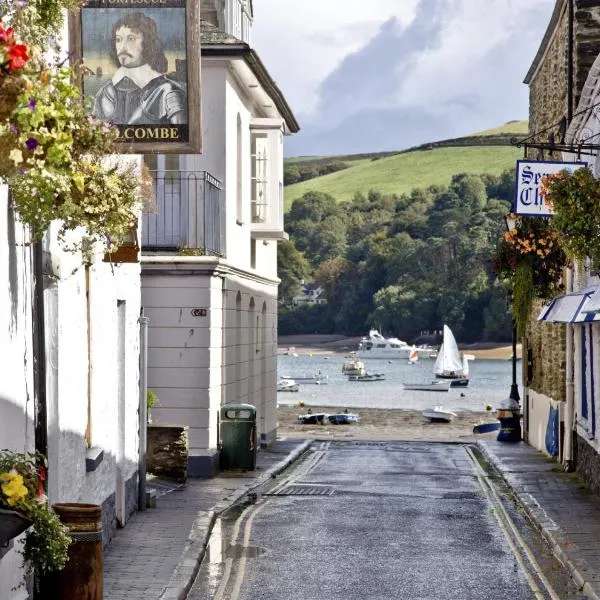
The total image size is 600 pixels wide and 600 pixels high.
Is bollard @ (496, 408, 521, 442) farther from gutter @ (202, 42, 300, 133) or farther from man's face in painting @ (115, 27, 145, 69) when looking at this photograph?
man's face in painting @ (115, 27, 145, 69)

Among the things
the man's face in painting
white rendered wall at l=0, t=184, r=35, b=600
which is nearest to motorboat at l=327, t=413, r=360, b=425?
the man's face in painting

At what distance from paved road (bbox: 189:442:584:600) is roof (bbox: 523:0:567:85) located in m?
10.0

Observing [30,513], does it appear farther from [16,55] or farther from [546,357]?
[546,357]

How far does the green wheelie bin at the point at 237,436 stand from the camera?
27703mm

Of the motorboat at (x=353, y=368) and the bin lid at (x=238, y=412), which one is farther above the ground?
the bin lid at (x=238, y=412)

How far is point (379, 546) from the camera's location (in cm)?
1702

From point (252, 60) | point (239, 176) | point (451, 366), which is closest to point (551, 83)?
point (239, 176)

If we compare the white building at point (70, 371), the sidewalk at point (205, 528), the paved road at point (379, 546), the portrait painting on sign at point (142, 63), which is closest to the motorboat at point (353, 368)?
the sidewalk at point (205, 528)

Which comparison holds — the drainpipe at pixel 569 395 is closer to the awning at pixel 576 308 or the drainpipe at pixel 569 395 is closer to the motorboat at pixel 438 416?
the awning at pixel 576 308

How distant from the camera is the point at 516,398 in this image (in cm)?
4084

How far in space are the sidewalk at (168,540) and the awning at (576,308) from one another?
19.9 feet

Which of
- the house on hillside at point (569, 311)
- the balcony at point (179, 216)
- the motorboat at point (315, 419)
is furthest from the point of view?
the motorboat at point (315, 419)

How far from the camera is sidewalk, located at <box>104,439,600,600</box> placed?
14.4 metres

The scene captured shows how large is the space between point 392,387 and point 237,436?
95.7 meters
